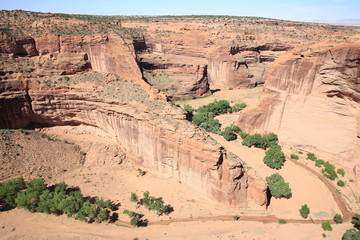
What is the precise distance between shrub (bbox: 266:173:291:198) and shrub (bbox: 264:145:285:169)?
2998 mm

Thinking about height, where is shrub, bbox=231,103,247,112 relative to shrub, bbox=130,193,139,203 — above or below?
above

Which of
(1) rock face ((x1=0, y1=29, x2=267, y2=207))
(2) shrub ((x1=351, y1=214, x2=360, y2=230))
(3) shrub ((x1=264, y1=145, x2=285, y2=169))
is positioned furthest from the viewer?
(3) shrub ((x1=264, y1=145, x2=285, y2=169))

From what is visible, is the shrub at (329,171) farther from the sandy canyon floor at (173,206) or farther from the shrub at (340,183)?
the sandy canyon floor at (173,206)

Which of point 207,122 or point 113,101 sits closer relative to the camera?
point 113,101

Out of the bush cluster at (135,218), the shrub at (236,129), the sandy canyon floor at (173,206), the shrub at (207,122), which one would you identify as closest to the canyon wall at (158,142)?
the sandy canyon floor at (173,206)

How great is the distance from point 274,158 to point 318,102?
8.96 metres

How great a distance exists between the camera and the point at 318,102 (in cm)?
2809

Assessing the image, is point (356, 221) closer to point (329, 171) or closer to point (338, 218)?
point (338, 218)

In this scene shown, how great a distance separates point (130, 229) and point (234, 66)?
2148 inches

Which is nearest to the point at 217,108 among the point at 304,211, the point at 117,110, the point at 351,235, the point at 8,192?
the point at 117,110

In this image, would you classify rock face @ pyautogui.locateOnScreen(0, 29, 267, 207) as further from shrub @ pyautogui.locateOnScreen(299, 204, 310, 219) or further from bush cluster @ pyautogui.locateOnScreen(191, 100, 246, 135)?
bush cluster @ pyautogui.locateOnScreen(191, 100, 246, 135)

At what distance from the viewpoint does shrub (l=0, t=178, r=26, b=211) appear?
72.4 feet

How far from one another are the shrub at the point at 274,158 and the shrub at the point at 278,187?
9.84 feet

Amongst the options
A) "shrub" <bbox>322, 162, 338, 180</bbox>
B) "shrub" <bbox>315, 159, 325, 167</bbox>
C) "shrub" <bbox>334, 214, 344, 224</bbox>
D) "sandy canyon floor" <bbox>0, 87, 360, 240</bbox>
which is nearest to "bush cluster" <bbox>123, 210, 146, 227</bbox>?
"sandy canyon floor" <bbox>0, 87, 360, 240</bbox>
